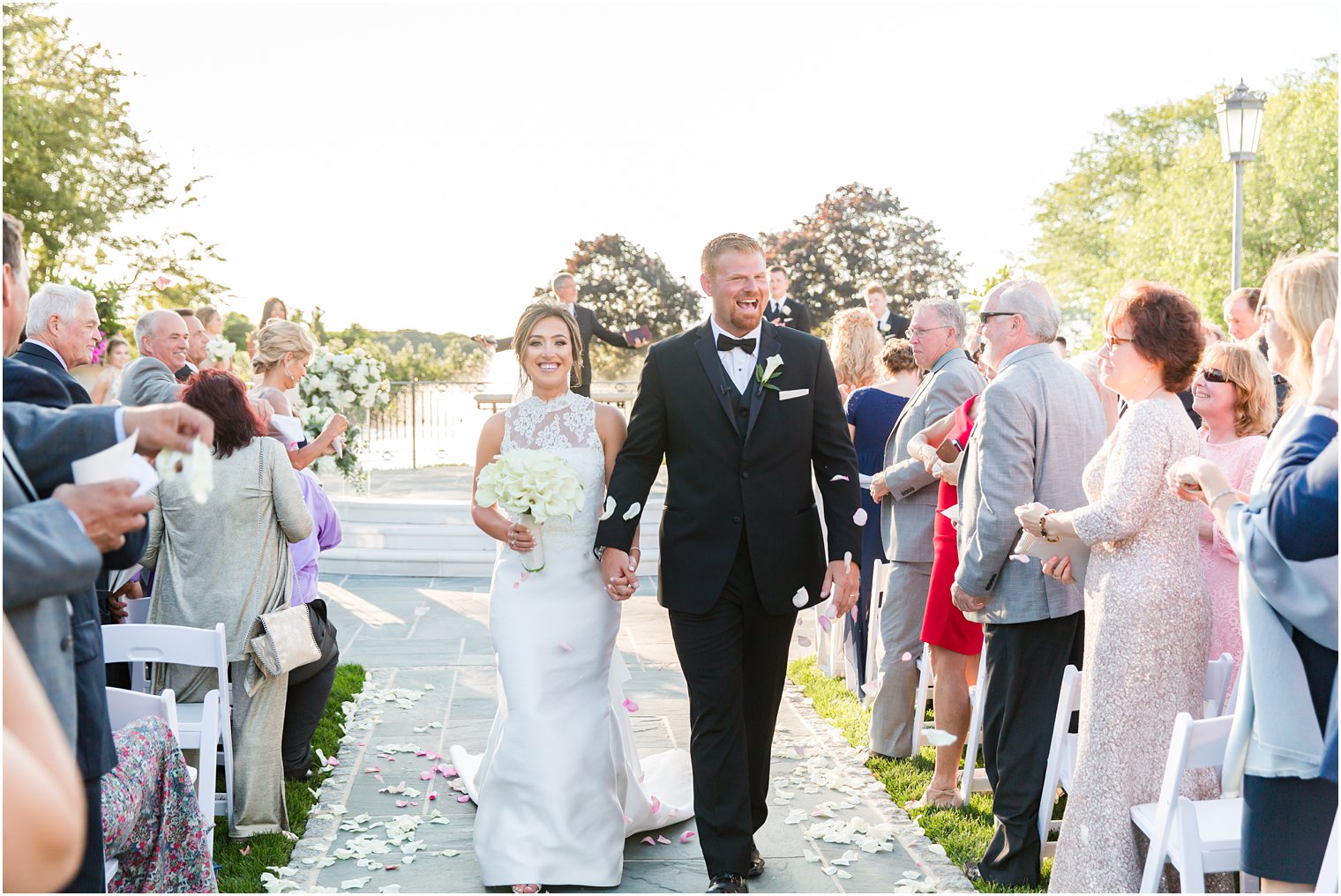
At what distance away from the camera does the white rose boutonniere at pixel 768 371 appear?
405 cm

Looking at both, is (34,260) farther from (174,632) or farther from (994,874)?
(994,874)

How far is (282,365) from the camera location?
249 inches

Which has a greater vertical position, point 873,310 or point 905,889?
point 873,310

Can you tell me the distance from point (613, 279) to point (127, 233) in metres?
12.0

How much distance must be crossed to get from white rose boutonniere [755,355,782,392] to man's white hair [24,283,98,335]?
10.2 feet

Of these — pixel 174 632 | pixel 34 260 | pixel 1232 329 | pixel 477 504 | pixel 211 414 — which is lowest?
pixel 174 632

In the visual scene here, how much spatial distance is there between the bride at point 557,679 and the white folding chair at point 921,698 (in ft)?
5.11

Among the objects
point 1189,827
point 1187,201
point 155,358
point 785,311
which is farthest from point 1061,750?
point 1187,201

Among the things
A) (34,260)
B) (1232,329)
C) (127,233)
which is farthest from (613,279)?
(1232,329)

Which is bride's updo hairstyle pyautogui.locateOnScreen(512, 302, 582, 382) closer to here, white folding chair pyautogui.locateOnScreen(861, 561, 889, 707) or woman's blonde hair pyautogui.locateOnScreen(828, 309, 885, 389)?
white folding chair pyautogui.locateOnScreen(861, 561, 889, 707)

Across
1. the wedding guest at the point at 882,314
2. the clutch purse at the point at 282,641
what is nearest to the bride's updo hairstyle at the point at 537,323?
the clutch purse at the point at 282,641

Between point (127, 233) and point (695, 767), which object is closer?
point (695, 767)

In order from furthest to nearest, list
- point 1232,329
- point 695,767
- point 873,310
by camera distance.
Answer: point 873,310 → point 1232,329 → point 695,767

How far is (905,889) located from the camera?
4082 mm
